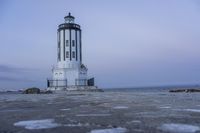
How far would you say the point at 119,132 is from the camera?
5141 mm

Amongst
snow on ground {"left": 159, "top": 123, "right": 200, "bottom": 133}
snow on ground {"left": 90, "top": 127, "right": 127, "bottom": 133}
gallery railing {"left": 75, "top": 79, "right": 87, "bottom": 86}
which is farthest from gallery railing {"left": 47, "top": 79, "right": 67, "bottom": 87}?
snow on ground {"left": 90, "top": 127, "right": 127, "bottom": 133}

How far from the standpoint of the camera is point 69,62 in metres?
60.7

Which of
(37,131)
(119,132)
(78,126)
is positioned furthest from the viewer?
(78,126)

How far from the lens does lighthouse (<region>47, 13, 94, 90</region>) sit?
2375 inches

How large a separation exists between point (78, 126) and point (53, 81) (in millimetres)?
57147

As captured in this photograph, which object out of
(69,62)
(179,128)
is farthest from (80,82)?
(179,128)

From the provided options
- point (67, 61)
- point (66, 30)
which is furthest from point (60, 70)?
point (66, 30)

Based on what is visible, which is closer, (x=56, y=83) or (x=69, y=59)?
(x=69, y=59)

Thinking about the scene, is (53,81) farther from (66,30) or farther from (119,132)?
(119,132)

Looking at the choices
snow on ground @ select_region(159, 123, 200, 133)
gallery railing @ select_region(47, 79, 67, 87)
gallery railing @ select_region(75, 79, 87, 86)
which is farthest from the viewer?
gallery railing @ select_region(47, 79, 67, 87)

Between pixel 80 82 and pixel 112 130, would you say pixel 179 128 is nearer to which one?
pixel 112 130

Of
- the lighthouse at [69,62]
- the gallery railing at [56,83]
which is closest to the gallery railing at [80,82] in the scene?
the lighthouse at [69,62]

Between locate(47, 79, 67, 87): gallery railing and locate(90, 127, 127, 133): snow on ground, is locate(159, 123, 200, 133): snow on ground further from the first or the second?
locate(47, 79, 67, 87): gallery railing

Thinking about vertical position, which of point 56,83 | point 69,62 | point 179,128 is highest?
point 69,62
